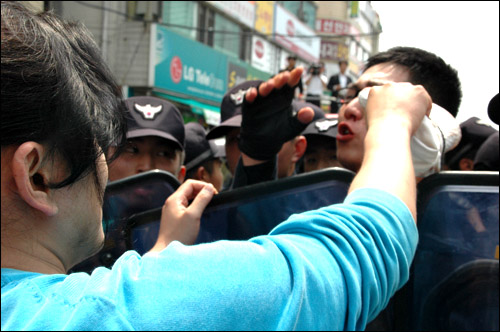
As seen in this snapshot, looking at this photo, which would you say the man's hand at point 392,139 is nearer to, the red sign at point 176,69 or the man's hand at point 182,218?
the man's hand at point 182,218

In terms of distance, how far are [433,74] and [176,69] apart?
1259cm

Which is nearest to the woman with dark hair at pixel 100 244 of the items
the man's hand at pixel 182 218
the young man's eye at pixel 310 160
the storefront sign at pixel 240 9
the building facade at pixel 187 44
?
the man's hand at pixel 182 218

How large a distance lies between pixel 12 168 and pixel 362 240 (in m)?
0.56

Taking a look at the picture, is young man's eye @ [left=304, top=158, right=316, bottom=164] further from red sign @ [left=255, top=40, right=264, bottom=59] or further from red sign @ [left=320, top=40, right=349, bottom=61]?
red sign @ [left=320, top=40, right=349, bottom=61]

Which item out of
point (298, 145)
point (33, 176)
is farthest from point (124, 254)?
point (298, 145)

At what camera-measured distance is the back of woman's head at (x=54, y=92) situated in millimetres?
696

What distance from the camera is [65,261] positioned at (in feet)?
2.78

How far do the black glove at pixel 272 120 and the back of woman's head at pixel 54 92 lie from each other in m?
0.72

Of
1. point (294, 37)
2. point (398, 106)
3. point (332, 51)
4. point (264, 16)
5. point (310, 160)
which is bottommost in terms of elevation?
point (332, 51)

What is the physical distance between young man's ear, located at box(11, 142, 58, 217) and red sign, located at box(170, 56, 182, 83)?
44.1 ft

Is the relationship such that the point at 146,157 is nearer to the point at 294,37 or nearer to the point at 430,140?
the point at 430,140

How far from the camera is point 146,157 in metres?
2.61

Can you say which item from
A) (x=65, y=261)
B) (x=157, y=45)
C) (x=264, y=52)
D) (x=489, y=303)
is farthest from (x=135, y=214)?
(x=264, y=52)

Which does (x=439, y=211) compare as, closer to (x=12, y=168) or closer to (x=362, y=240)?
(x=362, y=240)
